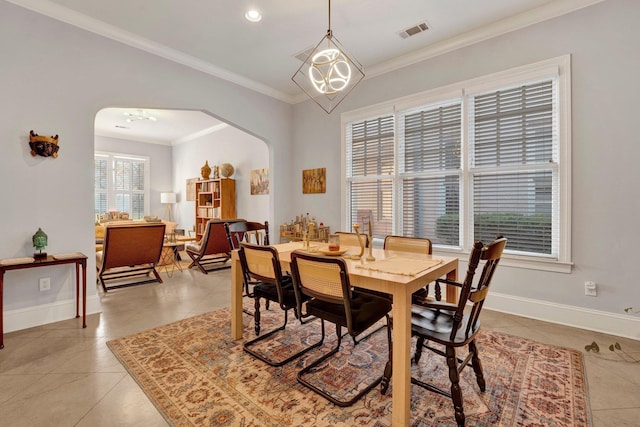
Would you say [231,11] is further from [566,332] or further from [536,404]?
[566,332]

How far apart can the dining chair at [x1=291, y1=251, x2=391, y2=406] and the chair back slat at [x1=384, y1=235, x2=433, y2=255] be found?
735mm

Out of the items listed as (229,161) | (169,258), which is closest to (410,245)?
(169,258)

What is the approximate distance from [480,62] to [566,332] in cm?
291

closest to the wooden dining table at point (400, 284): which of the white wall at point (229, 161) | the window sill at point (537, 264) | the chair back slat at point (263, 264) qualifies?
the chair back slat at point (263, 264)

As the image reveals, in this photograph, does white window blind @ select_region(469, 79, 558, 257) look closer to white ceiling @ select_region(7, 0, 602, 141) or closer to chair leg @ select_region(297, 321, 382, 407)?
white ceiling @ select_region(7, 0, 602, 141)

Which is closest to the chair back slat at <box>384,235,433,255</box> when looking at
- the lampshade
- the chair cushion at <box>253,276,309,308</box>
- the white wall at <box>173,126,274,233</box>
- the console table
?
the chair cushion at <box>253,276,309,308</box>

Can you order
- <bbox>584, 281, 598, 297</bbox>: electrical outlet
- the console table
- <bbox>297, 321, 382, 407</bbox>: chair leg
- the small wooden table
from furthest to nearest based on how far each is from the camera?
the small wooden table < <bbox>584, 281, 598, 297</bbox>: electrical outlet < the console table < <bbox>297, 321, 382, 407</bbox>: chair leg

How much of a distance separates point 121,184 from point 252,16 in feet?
23.2

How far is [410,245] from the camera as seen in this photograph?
9.03 feet

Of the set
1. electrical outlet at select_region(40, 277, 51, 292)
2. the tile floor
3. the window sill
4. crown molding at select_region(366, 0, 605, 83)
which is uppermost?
crown molding at select_region(366, 0, 605, 83)

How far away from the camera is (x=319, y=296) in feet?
6.01

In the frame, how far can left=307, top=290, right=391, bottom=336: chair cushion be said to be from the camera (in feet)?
6.04

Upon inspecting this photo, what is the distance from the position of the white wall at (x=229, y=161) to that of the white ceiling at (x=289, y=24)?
2518 millimetres

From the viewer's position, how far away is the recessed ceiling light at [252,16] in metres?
3.05
